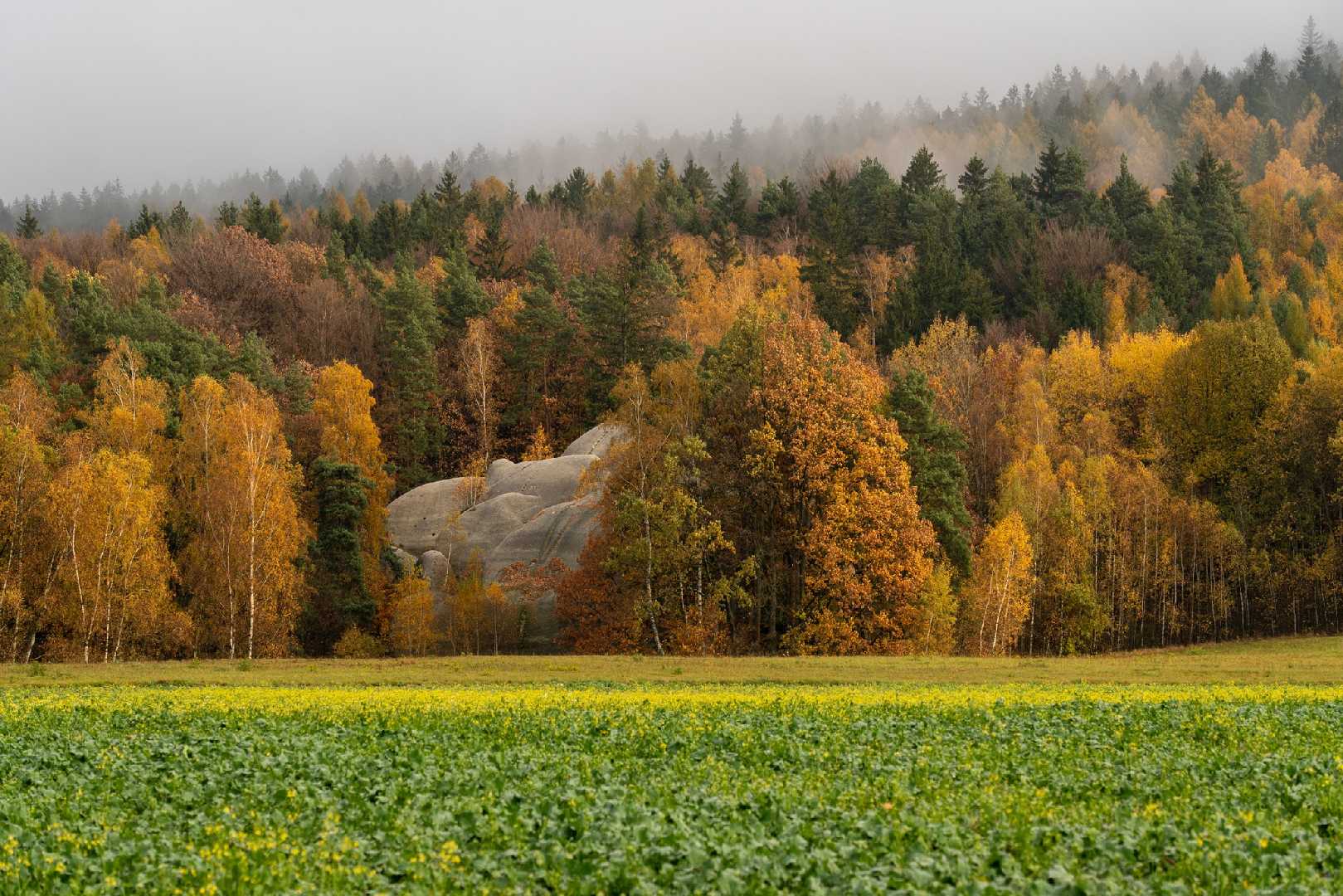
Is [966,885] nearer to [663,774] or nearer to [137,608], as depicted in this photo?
[663,774]

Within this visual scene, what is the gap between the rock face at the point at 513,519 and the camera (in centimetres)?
7256

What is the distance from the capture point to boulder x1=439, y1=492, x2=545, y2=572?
77312 mm

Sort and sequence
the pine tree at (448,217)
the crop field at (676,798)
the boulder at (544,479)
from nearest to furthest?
the crop field at (676,798)
the boulder at (544,479)
the pine tree at (448,217)

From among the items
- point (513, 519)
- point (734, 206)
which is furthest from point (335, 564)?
point (734, 206)

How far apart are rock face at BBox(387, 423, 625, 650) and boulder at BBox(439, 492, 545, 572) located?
2.2 inches

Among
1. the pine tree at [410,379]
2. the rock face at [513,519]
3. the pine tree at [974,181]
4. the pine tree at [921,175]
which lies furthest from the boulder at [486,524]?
the pine tree at [974,181]

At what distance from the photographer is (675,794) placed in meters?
16.2

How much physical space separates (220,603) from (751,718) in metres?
51.1

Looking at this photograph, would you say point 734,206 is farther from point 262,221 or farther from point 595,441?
point 595,441

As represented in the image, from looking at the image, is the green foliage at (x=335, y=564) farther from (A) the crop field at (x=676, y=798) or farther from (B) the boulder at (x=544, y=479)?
(A) the crop field at (x=676, y=798)

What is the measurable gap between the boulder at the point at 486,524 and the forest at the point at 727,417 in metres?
2.94

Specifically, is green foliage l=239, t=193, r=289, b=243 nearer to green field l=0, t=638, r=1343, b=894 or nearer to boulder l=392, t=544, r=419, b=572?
boulder l=392, t=544, r=419, b=572

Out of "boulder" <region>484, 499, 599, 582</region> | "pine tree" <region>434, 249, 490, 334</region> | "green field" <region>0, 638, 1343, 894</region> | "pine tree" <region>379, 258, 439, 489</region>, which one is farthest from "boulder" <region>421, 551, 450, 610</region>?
"green field" <region>0, 638, 1343, 894</region>

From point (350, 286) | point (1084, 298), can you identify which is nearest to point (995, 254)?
point (1084, 298)
